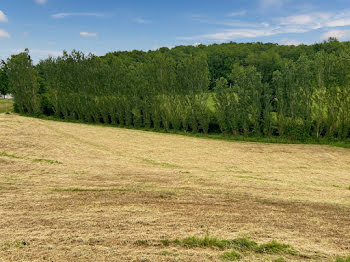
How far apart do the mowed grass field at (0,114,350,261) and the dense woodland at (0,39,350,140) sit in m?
15.8

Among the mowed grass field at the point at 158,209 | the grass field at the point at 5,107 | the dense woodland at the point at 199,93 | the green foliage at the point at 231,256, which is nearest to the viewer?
the green foliage at the point at 231,256

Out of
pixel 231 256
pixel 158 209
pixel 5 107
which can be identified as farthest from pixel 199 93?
pixel 5 107

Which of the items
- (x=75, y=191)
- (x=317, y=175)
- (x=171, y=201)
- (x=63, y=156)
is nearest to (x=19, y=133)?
(x=63, y=156)

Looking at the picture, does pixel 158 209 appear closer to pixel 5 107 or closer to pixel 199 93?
pixel 199 93

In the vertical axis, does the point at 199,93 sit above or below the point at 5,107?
above

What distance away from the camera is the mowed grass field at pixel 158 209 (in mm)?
9336

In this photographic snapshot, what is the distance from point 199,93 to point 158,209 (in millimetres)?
38324

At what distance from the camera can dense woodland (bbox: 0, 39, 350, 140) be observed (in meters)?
41.0

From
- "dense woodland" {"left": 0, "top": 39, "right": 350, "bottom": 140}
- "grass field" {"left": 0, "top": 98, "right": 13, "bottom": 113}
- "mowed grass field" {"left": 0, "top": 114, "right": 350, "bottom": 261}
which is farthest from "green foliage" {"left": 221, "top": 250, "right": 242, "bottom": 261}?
"grass field" {"left": 0, "top": 98, "right": 13, "bottom": 113}

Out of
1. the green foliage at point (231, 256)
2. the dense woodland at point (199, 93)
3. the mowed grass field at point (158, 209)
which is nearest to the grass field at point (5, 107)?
the dense woodland at point (199, 93)

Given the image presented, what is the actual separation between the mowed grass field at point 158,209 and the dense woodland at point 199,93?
15.8m

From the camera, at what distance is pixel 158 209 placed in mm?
13148

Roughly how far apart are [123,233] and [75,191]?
699cm

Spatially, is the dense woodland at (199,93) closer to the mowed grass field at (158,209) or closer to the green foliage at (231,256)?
the mowed grass field at (158,209)
